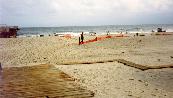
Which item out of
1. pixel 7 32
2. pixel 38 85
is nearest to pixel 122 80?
pixel 38 85

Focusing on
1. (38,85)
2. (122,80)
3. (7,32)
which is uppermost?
(7,32)

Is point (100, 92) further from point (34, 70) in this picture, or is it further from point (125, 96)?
point (34, 70)

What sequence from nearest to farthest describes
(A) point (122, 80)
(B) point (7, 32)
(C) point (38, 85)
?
A: 1. (C) point (38, 85)
2. (A) point (122, 80)
3. (B) point (7, 32)

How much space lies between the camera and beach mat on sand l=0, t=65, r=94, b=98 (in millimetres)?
7297

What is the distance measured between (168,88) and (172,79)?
4.50 ft

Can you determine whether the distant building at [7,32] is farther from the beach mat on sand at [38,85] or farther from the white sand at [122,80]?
the beach mat on sand at [38,85]

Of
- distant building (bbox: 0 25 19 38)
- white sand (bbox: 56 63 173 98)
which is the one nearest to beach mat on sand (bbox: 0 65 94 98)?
white sand (bbox: 56 63 173 98)

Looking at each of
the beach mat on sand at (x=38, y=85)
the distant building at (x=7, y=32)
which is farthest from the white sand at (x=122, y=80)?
the distant building at (x=7, y=32)

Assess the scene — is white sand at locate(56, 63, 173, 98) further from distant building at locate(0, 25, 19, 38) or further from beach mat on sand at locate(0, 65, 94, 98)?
distant building at locate(0, 25, 19, 38)

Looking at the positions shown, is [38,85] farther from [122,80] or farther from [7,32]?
[7,32]

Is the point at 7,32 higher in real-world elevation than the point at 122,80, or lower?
higher

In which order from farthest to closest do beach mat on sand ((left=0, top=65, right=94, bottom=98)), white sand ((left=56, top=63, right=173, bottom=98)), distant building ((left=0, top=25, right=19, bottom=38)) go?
distant building ((left=0, top=25, right=19, bottom=38))
white sand ((left=56, top=63, right=173, bottom=98))
beach mat on sand ((left=0, top=65, right=94, bottom=98))

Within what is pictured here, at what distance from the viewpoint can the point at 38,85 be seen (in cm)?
836

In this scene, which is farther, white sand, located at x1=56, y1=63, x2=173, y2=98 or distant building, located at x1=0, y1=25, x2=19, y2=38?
distant building, located at x1=0, y1=25, x2=19, y2=38
